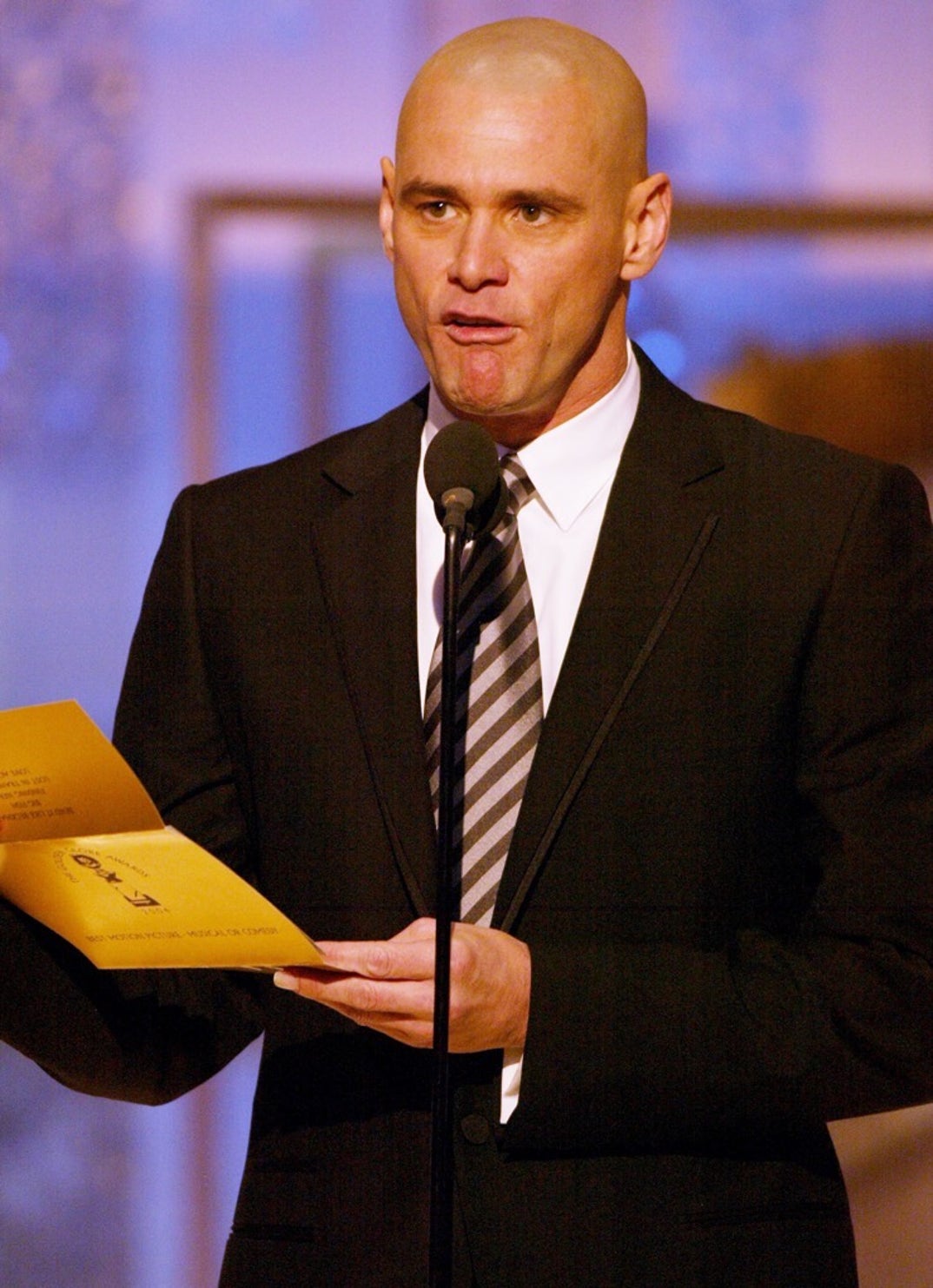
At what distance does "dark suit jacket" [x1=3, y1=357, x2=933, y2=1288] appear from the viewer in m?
1.51

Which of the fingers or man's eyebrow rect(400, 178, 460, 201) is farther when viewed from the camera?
man's eyebrow rect(400, 178, 460, 201)

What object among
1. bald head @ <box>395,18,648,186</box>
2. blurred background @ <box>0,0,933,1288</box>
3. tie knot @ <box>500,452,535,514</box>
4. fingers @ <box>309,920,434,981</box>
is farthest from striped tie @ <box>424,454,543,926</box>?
blurred background @ <box>0,0,933,1288</box>

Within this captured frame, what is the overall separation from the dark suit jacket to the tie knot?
9 centimetres

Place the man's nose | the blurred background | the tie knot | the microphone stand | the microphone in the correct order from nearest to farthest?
the microphone stand
the microphone
the man's nose
the tie knot
the blurred background

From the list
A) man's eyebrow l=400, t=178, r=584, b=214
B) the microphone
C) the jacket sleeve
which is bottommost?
the jacket sleeve

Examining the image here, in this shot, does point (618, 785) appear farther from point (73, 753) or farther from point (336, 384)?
point (336, 384)

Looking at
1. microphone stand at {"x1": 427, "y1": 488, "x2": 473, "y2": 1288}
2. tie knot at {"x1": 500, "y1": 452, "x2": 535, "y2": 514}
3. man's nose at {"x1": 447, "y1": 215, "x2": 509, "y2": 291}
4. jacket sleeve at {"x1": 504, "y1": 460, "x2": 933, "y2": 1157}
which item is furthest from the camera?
tie knot at {"x1": 500, "y1": 452, "x2": 535, "y2": 514}

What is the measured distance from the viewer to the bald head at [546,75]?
5.40ft

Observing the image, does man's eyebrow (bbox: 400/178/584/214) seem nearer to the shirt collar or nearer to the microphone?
the shirt collar

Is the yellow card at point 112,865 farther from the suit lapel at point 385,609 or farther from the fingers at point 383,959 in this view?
the suit lapel at point 385,609

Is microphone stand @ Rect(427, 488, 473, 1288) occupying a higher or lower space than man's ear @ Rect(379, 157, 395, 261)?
lower

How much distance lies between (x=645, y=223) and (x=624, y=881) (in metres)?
0.64

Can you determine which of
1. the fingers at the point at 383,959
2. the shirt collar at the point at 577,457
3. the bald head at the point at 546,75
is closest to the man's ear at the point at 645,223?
the bald head at the point at 546,75

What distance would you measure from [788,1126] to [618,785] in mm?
325
